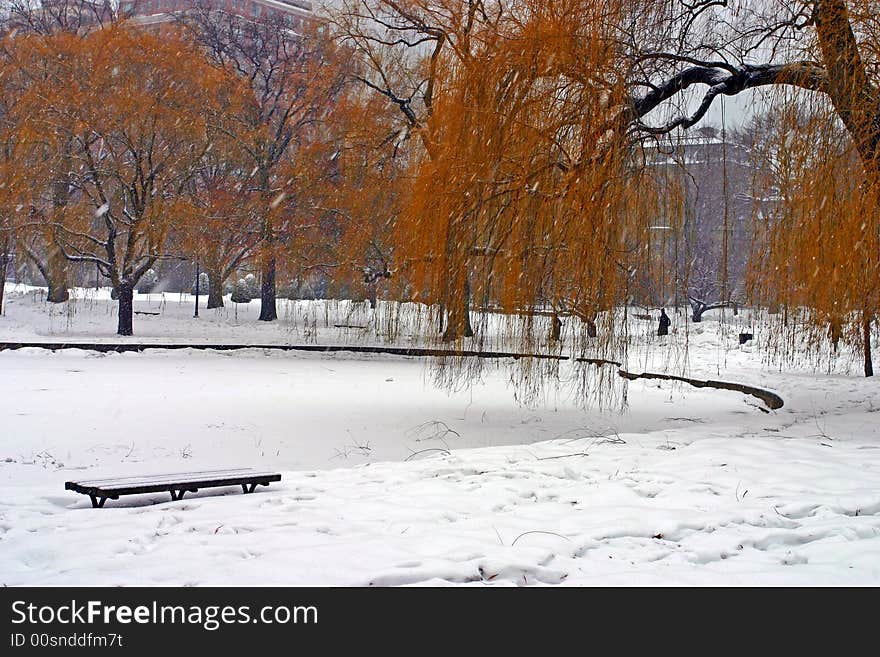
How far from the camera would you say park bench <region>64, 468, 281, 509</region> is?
5383 mm

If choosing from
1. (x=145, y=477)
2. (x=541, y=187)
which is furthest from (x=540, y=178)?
(x=145, y=477)

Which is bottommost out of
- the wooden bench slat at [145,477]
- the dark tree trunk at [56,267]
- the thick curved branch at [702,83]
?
the wooden bench slat at [145,477]

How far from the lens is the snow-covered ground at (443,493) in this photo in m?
3.75

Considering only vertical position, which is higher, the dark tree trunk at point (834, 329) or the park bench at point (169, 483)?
the dark tree trunk at point (834, 329)

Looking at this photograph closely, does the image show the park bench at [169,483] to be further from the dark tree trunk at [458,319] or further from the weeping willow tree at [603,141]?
the dark tree trunk at [458,319]

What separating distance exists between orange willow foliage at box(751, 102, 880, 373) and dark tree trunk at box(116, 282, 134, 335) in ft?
60.7

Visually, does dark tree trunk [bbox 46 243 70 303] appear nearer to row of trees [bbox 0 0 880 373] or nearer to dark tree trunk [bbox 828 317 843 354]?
row of trees [bbox 0 0 880 373]

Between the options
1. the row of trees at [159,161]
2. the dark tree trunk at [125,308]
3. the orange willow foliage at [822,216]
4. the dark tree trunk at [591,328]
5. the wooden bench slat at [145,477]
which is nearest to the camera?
the wooden bench slat at [145,477]

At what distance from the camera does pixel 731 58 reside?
9.97 metres

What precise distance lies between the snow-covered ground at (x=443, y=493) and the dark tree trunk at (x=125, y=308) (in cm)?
1053

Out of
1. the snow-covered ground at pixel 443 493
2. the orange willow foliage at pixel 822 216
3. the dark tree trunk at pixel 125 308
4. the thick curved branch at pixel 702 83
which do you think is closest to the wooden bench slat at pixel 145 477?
the snow-covered ground at pixel 443 493

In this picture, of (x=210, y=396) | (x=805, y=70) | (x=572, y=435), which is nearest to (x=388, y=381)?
(x=210, y=396)

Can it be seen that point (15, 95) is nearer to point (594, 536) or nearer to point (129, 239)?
point (129, 239)

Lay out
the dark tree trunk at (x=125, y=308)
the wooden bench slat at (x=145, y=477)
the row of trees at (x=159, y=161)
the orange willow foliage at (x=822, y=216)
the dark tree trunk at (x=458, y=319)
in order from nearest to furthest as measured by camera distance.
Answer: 1. the wooden bench slat at (x=145, y=477)
2. the orange willow foliage at (x=822, y=216)
3. the dark tree trunk at (x=458, y=319)
4. the row of trees at (x=159, y=161)
5. the dark tree trunk at (x=125, y=308)
